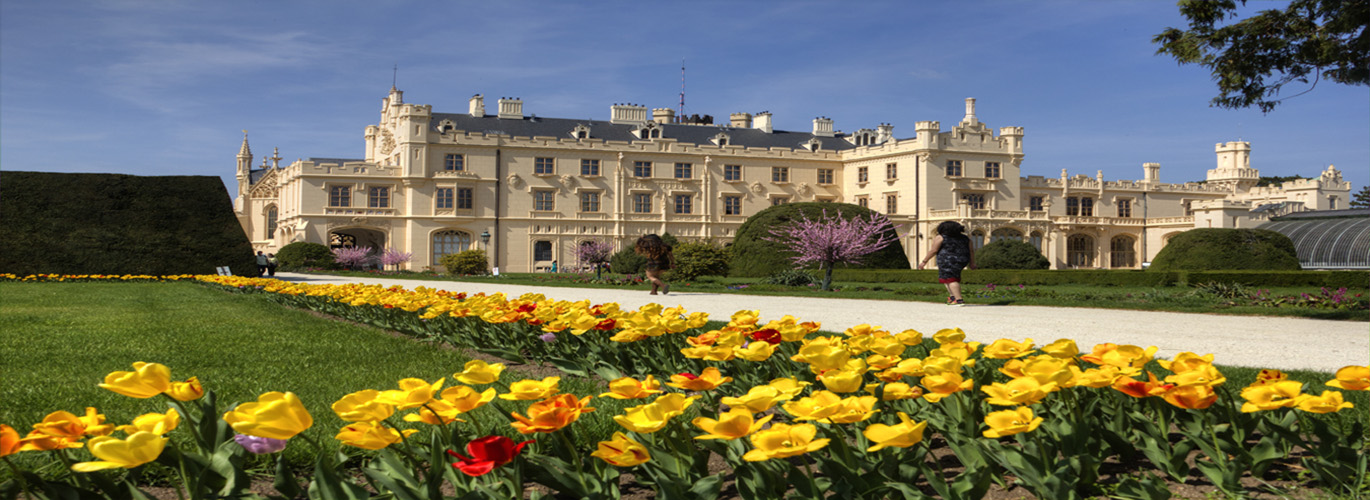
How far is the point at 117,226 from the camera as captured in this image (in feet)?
72.8

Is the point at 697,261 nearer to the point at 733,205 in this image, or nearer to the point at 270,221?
the point at 733,205

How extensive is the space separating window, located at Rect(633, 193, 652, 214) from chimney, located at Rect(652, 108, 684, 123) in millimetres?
7893

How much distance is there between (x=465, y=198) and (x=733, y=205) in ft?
48.9

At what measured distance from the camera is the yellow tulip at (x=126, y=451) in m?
1.64

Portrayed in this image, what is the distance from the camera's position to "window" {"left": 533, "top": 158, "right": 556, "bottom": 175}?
150 ft

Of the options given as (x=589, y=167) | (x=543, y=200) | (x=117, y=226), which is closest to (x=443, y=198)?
(x=543, y=200)

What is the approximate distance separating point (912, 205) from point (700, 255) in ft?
77.6

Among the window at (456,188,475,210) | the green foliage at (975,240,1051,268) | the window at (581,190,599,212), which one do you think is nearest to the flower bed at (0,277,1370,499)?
the green foliage at (975,240,1051,268)

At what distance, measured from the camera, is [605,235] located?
1822 inches

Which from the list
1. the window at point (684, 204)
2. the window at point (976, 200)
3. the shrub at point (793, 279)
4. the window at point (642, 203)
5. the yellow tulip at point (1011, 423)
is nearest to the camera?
the yellow tulip at point (1011, 423)

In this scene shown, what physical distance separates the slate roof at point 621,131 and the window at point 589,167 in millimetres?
2261

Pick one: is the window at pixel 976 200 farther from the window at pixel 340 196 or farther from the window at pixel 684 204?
the window at pixel 340 196

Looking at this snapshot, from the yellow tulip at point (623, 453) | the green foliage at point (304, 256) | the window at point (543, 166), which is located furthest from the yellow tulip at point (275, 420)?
the window at point (543, 166)

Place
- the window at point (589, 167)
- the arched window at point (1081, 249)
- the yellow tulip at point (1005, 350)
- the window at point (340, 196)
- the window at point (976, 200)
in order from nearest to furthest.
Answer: the yellow tulip at point (1005, 350), the window at point (340, 196), the window at point (589, 167), the window at point (976, 200), the arched window at point (1081, 249)
